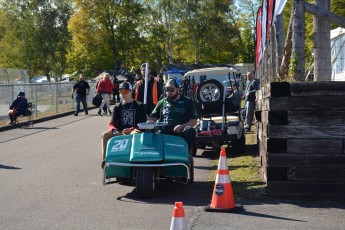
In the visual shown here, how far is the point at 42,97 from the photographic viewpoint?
86.4ft

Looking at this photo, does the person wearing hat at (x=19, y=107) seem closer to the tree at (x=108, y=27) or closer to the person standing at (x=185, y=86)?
the person standing at (x=185, y=86)

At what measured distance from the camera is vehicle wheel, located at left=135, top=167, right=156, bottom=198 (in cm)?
844

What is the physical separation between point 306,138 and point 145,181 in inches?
85.6

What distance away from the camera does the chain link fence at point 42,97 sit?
22.4 m

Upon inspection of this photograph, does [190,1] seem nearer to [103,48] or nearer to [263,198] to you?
[103,48]

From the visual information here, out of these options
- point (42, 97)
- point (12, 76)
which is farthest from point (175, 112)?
point (12, 76)

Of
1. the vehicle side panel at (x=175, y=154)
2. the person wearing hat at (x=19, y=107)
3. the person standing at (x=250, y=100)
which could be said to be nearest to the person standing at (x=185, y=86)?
the person standing at (x=250, y=100)

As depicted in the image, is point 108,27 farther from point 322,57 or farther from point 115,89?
point 322,57

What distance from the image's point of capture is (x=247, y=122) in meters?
17.8

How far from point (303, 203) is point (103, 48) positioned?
55845mm

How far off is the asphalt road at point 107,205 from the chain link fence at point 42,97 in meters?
10.1

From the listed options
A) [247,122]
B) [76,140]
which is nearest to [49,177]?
[76,140]

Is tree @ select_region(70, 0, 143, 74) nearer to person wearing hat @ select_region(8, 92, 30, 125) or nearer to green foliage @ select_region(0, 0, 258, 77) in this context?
green foliage @ select_region(0, 0, 258, 77)

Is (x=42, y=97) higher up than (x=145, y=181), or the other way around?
(x=42, y=97)
